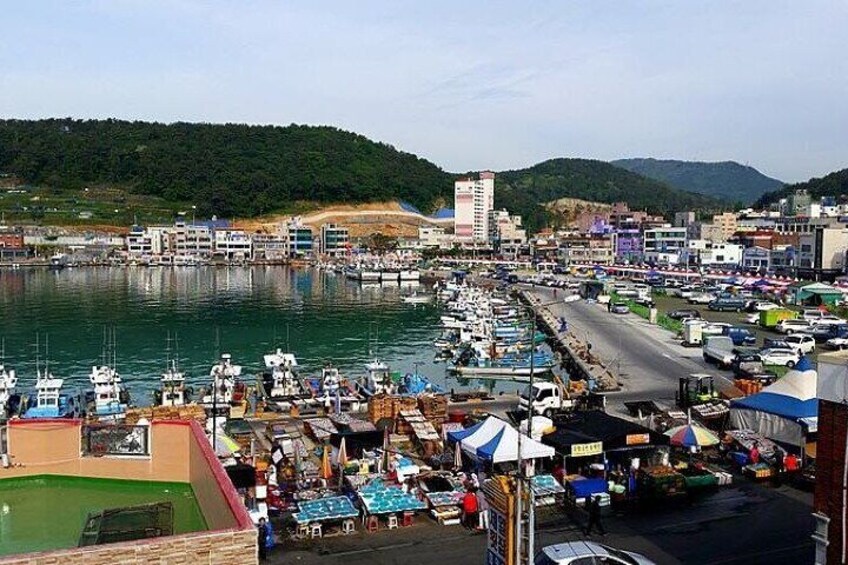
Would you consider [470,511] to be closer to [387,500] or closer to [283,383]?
[387,500]

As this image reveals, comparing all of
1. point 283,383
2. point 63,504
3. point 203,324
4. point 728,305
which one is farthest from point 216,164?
point 63,504

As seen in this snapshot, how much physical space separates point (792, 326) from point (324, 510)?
3175 centimetres

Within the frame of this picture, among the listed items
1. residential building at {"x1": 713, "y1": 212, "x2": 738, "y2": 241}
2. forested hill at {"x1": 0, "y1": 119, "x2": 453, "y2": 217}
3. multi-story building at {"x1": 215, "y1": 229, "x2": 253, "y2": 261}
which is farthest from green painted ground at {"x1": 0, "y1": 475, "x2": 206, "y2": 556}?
forested hill at {"x1": 0, "y1": 119, "x2": 453, "y2": 217}

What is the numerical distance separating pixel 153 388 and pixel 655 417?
1837 centimetres

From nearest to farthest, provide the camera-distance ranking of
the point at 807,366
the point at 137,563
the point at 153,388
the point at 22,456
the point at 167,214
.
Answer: the point at 137,563 < the point at 22,456 < the point at 807,366 < the point at 153,388 < the point at 167,214

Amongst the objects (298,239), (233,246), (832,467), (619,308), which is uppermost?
(298,239)

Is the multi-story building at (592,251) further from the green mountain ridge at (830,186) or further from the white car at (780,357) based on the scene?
the white car at (780,357)

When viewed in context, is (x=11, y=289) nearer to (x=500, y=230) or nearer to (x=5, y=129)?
(x=500, y=230)

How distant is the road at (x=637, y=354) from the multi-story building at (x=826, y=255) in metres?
33.1

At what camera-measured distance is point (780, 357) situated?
27922 mm

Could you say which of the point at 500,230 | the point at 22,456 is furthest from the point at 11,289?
the point at 500,230

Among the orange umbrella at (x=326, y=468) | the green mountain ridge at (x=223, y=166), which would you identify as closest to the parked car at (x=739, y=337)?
the orange umbrella at (x=326, y=468)

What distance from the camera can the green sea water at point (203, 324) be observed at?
34031 millimetres

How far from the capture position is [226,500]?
635cm
